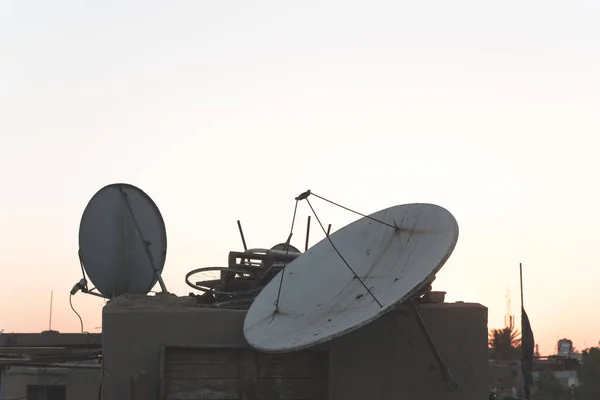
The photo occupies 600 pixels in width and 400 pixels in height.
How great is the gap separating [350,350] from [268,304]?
1261 mm

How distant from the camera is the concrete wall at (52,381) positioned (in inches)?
765

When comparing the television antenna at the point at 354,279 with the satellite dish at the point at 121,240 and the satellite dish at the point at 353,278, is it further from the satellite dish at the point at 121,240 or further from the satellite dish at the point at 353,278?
the satellite dish at the point at 121,240

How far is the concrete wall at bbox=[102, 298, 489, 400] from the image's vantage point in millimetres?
9758

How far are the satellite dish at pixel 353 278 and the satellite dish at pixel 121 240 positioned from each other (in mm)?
2753

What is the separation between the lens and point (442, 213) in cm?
945

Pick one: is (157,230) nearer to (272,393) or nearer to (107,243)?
A: (107,243)

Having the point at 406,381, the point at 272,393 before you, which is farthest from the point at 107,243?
the point at 406,381

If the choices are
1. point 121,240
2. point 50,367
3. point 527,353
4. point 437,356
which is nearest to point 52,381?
point 50,367

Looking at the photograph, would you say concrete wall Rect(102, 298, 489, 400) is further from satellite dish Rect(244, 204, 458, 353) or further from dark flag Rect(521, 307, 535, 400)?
dark flag Rect(521, 307, 535, 400)

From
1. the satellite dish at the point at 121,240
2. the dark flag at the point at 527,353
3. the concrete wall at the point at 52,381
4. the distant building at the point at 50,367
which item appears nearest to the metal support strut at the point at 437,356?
the dark flag at the point at 527,353

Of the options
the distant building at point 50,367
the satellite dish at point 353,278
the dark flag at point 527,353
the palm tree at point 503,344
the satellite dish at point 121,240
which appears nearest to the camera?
the satellite dish at point 353,278

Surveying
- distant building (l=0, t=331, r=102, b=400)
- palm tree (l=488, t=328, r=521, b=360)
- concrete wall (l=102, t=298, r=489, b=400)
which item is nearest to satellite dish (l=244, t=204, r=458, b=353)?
concrete wall (l=102, t=298, r=489, b=400)

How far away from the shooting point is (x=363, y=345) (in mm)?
10258

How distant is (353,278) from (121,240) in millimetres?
4358
